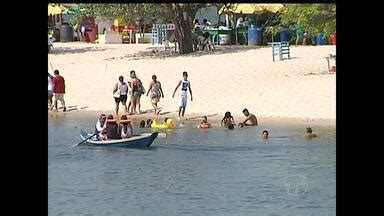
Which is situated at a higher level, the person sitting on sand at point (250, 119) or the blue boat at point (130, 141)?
the person sitting on sand at point (250, 119)

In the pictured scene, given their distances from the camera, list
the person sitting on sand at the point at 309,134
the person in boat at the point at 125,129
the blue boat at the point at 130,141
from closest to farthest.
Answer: the person in boat at the point at 125,129 < the blue boat at the point at 130,141 < the person sitting on sand at the point at 309,134

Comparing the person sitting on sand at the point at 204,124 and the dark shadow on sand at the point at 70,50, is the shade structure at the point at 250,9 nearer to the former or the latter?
the dark shadow on sand at the point at 70,50

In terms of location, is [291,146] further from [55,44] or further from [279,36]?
[55,44]

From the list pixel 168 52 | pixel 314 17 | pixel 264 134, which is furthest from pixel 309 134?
pixel 168 52

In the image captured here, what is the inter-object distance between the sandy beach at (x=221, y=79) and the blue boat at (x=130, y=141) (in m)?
1.17

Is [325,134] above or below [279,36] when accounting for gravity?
below

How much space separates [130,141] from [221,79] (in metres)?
2.76

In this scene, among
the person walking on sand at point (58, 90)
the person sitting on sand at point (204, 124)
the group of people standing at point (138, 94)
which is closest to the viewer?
the person sitting on sand at point (204, 124)

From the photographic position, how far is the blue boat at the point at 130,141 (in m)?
10.8

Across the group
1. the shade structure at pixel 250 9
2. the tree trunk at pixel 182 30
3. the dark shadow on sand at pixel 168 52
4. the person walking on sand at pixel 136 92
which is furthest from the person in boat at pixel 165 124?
the shade structure at pixel 250 9
